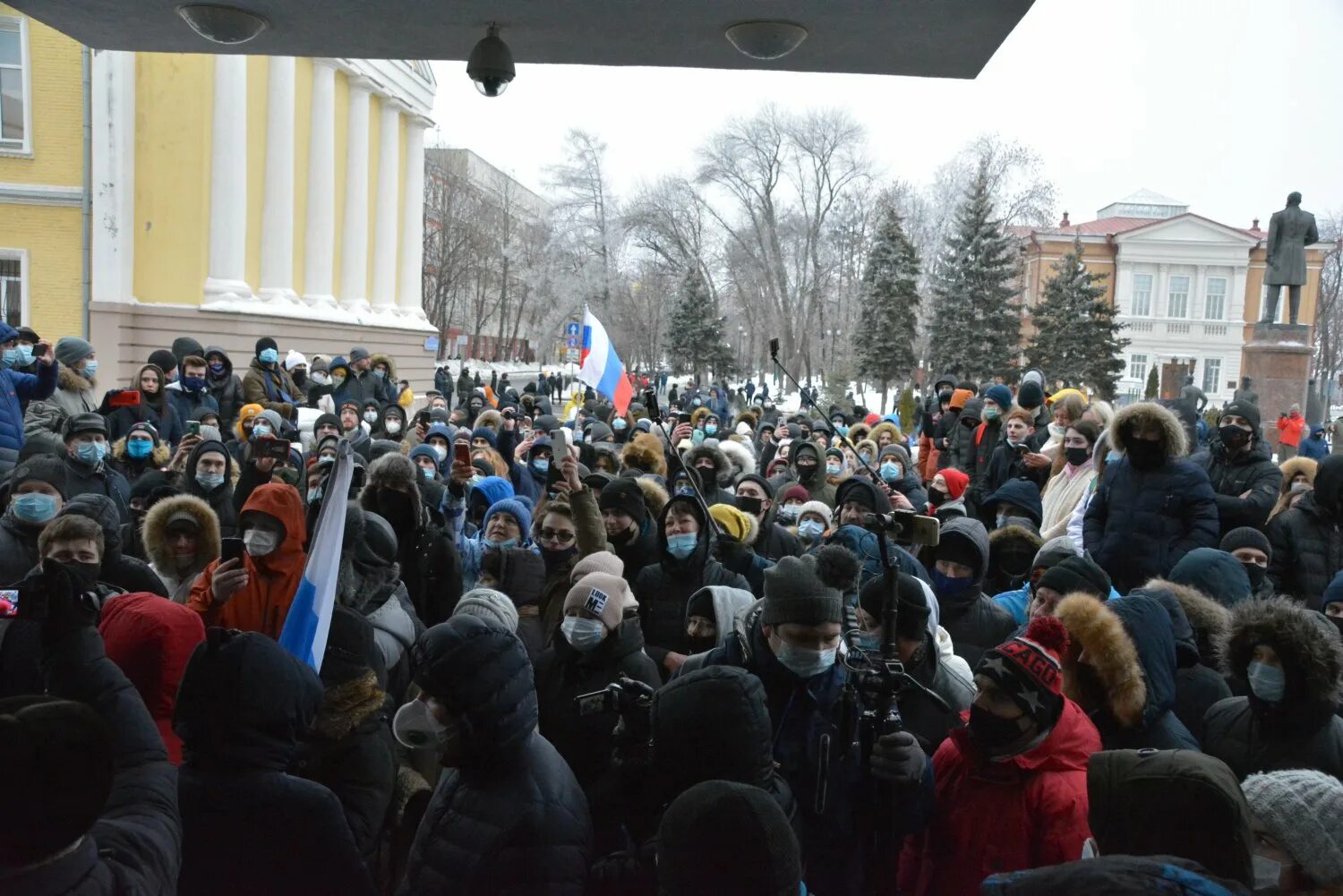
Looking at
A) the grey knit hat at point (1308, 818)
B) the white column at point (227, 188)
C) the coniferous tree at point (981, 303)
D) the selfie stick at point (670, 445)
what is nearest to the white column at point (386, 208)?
the white column at point (227, 188)

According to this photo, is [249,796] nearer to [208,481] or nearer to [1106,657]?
[1106,657]

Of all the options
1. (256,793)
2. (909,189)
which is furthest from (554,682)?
(909,189)

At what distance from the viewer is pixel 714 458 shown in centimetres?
818

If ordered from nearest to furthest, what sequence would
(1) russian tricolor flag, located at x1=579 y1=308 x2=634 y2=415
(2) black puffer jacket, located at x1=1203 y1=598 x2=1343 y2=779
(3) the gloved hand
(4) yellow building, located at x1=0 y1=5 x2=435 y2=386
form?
(3) the gloved hand, (2) black puffer jacket, located at x1=1203 y1=598 x2=1343 y2=779, (1) russian tricolor flag, located at x1=579 y1=308 x2=634 y2=415, (4) yellow building, located at x1=0 y1=5 x2=435 y2=386

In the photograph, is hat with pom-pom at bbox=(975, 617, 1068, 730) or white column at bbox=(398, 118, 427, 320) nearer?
hat with pom-pom at bbox=(975, 617, 1068, 730)

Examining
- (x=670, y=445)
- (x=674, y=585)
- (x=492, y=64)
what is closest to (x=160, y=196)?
(x=492, y=64)

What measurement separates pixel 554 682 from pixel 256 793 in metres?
1.47

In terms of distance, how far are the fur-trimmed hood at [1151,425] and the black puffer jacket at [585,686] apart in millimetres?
3629

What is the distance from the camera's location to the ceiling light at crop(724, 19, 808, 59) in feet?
14.9

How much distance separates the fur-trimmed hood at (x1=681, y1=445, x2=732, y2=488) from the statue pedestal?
1703 cm

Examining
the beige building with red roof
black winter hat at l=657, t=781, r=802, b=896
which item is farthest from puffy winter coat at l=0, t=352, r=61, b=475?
the beige building with red roof

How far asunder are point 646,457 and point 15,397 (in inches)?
212

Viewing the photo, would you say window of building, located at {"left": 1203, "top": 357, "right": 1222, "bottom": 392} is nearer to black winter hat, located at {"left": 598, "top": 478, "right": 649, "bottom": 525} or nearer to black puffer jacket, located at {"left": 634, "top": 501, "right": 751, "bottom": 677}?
black winter hat, located at {"left": 598, "top": 478, "right": 649, "bottom": 525}

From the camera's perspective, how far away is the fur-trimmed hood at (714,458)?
8133 mm
